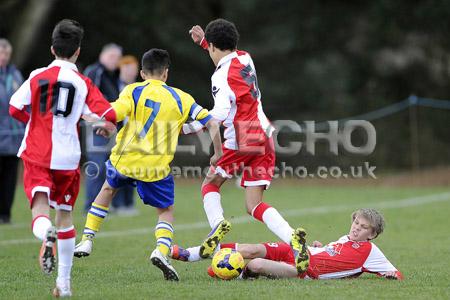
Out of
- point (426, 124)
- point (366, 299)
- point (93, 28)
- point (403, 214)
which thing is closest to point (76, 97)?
point (366, 299)

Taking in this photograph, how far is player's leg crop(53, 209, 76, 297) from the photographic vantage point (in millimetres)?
5777

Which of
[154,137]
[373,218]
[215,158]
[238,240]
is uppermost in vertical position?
[154,137]

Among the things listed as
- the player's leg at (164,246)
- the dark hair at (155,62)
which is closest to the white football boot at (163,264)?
the player's leg at (164,246)

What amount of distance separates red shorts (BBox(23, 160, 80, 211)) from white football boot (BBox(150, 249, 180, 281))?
789mm

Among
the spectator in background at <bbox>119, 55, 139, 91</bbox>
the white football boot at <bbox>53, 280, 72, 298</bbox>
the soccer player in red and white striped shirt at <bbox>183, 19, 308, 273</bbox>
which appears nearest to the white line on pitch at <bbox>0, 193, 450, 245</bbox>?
the spectator in background at <bbox>119, 55, 139, 91</bbox>

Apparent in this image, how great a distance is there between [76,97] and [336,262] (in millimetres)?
2462

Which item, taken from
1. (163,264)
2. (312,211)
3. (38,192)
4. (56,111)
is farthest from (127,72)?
(38,192)

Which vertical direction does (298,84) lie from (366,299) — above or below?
above

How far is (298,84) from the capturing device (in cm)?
2353

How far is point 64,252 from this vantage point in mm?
5855

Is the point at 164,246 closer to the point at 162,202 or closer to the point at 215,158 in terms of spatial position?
the point at 162,202

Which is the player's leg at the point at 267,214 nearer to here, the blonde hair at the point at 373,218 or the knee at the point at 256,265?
the knee at the point at 256,265

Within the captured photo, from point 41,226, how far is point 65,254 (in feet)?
0.82

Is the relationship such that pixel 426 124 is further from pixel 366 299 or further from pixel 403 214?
pixel 366 299
